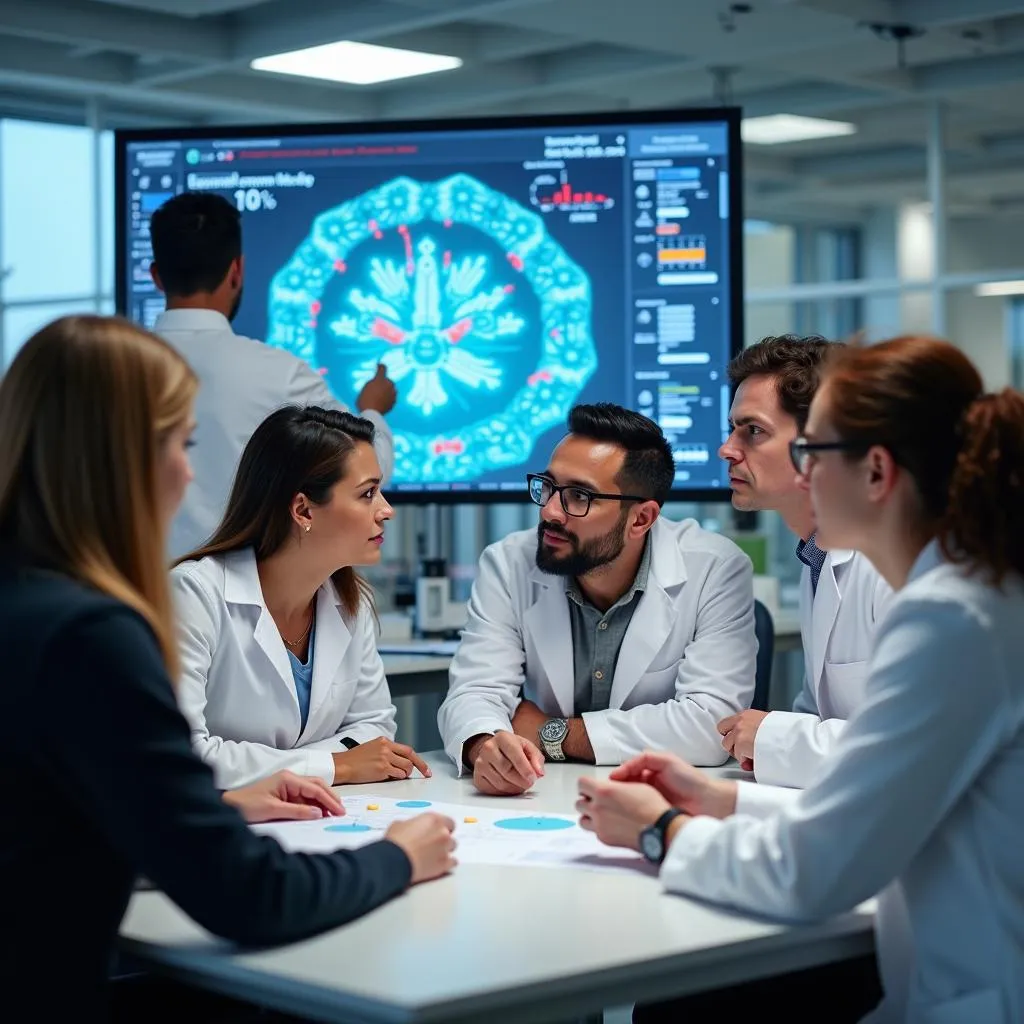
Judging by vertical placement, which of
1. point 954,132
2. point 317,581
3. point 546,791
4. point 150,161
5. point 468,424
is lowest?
point 546,791

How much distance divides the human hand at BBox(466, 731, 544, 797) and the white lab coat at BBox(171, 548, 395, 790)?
0.25 m

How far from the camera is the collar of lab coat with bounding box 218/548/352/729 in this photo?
2.57 m

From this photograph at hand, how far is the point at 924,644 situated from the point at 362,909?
0.65 meters

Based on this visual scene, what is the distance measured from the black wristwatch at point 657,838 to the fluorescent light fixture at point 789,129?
22.0 feet

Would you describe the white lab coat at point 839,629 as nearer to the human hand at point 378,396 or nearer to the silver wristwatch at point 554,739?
the silver wristwatch at point 554,739

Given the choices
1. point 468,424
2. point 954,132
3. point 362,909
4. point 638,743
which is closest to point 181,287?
point 468,424

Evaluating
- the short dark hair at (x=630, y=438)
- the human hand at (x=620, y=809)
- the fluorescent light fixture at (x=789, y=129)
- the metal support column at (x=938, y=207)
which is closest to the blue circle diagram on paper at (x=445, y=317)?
the short dark hair at (x=630, y=438)

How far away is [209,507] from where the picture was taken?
11.5 feet

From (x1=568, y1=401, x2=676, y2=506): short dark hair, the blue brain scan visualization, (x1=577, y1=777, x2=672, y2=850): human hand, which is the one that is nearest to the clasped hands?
(x1=577, y1=777, x2=672, y2=850): human hand

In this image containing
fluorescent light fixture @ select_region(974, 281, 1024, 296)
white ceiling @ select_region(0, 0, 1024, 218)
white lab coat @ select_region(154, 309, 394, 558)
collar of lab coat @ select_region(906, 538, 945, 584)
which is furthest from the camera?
fluorescent light fixture @ select_region(974, 281, 1024, 296)

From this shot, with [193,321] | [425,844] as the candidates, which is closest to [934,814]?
[425,844]

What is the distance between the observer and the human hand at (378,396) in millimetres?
3906

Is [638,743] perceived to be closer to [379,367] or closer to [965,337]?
[379,367]

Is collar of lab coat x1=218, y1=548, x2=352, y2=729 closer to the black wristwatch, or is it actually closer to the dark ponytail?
the black wristwatch
